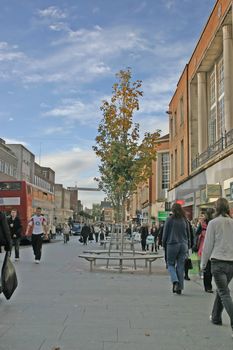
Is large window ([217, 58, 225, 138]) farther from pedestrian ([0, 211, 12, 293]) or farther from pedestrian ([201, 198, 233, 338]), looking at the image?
pedestrian ([201, 198, 233, 338])

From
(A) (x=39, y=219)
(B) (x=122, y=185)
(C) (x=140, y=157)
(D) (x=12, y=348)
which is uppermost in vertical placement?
(C) (x=140, y=157)

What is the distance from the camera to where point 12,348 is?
5137mm

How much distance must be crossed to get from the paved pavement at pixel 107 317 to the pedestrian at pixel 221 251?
520 millimetres

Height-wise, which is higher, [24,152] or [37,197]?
[24,152]

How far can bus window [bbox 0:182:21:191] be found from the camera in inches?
1147

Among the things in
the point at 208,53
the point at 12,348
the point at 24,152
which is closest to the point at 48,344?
the point at 12,348

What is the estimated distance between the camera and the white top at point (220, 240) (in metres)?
6.02

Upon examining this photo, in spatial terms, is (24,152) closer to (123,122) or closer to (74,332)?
(123,122)

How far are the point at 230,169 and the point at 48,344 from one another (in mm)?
18776

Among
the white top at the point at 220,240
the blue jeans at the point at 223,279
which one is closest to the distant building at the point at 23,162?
the white top at the point at 220,240

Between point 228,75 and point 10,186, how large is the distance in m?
14.5

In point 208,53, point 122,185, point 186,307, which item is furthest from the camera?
point 208,53

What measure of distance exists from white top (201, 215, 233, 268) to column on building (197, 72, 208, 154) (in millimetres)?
26997

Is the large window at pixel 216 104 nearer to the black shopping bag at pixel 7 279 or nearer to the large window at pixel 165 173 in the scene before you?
the black shopping bag at pixel 7 279
